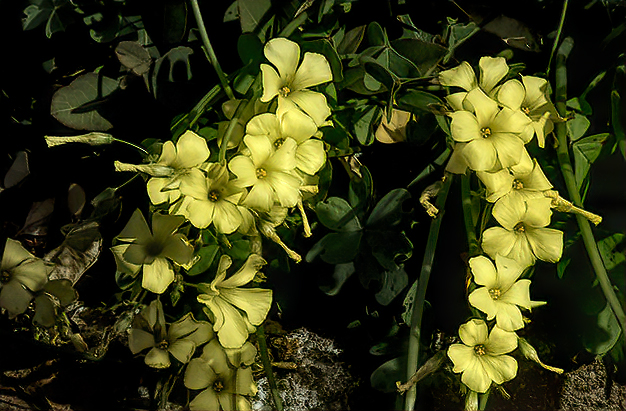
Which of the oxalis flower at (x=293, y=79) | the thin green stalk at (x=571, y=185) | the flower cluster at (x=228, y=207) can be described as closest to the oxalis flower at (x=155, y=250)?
the flower cluster at (x=228, y=207)

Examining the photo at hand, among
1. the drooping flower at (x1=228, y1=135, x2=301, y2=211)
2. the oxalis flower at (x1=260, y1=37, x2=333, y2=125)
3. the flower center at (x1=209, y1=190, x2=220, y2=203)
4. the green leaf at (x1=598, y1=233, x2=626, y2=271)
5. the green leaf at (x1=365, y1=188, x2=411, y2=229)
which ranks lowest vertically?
the green leaf at (x1=598, y1=233, x2=626, y2=271)

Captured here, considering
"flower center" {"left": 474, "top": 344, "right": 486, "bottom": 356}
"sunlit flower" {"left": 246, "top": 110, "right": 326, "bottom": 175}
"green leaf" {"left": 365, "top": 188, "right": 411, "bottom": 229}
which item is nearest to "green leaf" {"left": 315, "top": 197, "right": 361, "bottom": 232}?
"green leaf" {"left": 365, "top": 188, "right": 411, "bottom": 229}

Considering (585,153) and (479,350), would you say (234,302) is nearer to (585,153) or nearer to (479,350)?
(479,350)

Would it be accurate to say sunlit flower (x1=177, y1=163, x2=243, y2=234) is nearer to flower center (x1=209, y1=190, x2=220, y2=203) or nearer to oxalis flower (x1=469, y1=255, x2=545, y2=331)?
flower center (x1=209, y1=190, x2=220, y2=203)

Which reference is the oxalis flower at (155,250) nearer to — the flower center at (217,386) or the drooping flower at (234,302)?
the drooping flower at (234,302)

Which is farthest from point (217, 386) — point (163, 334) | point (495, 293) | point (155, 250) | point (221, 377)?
point (495, 293)
